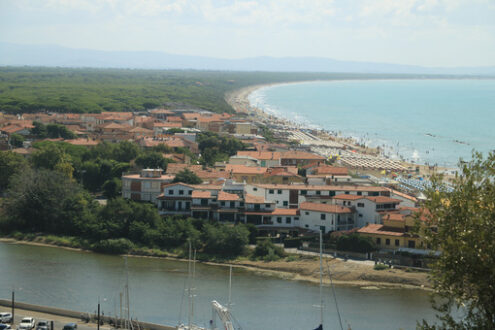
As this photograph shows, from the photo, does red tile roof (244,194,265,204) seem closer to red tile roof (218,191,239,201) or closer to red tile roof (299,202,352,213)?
red tile roof (218,191,239,201)

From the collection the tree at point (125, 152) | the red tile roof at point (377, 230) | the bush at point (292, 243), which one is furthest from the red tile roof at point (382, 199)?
the tree at point (125, 152)

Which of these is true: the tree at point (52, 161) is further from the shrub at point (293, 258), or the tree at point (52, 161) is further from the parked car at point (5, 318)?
the parked car at point (5, 318)

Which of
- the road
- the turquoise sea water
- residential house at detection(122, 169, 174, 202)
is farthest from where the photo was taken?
the turquoise sea water

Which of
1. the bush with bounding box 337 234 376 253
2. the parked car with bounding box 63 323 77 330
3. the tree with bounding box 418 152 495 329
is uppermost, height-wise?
the tree with bounding box 418 152 495 329

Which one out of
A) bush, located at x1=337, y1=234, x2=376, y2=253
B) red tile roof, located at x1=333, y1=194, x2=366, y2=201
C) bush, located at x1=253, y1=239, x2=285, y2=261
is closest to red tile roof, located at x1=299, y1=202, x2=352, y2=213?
red tile roof, located at x1=333, y1=194, x2=366, y2=201

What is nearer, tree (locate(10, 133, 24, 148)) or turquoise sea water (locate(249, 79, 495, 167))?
tree (locate(10, 133, 24, 148))

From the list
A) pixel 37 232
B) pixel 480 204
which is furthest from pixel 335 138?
pixel 480 204

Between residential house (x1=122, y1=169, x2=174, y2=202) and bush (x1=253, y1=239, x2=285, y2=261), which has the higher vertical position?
residential house (x1=122, y1=169, x2=174, y2=202)

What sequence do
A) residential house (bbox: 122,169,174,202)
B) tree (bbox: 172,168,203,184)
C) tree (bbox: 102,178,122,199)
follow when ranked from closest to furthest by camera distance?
residential house (bbox: 122,169,174,202) < tree (bbox: 172,168,203,184) < tree (bbox: 102,178,122,199)
